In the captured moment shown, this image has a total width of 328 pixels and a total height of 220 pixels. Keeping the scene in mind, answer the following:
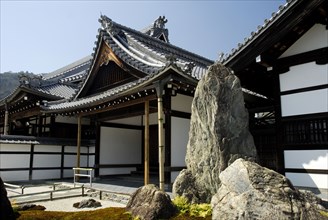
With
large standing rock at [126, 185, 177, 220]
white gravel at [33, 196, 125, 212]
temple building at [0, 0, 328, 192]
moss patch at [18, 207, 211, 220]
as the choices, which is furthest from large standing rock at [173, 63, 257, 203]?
white gravel at [33, 196, 125, 212]

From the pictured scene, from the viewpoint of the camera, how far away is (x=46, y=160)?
56.0ft

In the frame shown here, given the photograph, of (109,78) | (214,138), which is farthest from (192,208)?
(109,78)

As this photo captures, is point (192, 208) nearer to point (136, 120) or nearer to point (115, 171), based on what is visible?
point (115, 171)

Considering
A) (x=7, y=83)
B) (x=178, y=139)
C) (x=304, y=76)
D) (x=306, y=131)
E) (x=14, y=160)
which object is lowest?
(x=14, y=160)

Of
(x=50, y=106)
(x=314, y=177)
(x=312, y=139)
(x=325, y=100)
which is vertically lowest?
(x=314, y=177)

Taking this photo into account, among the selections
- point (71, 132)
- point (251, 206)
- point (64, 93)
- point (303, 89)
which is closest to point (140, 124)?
point (71, 132)

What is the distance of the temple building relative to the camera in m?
8.91

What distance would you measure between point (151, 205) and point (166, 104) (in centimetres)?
618

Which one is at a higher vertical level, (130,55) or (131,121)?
(130,55)

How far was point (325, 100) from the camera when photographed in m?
8.64

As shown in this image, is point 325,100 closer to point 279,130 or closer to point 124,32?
point 279,130

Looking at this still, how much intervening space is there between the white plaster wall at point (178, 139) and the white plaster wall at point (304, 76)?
4352mm

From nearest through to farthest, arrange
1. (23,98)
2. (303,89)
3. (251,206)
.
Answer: (251,206)
(303,89)
(23,98)

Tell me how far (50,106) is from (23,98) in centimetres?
369
